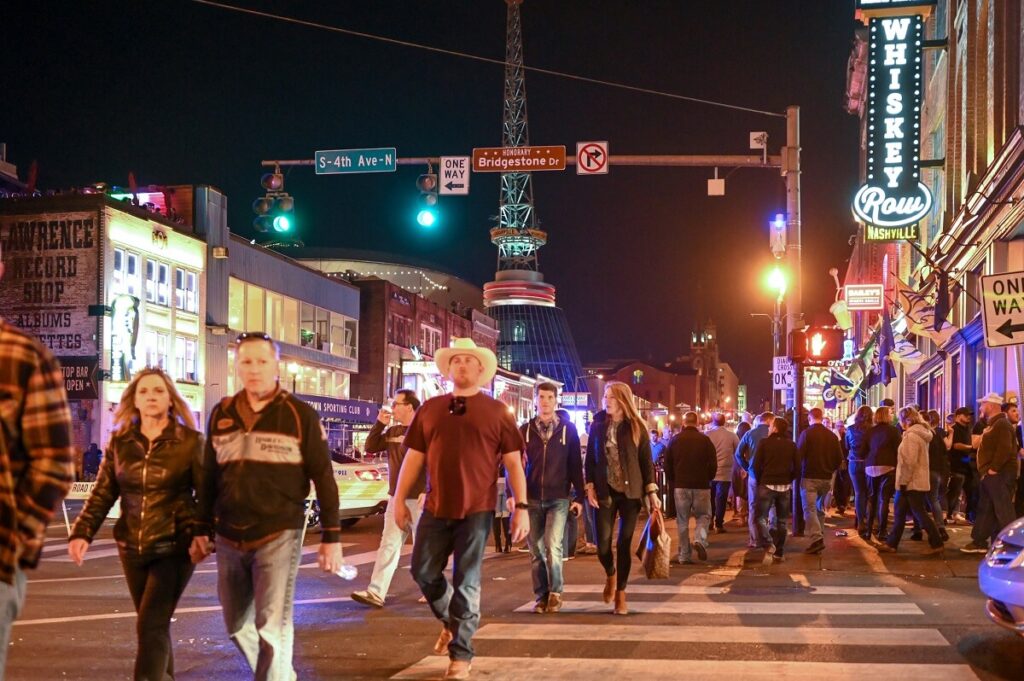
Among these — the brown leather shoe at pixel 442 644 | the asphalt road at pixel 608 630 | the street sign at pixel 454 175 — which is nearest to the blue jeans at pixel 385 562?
the asphalt road at pixel 608 630

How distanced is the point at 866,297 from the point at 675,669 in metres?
26.6

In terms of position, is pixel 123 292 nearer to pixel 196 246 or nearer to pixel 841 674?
pixel 196 246

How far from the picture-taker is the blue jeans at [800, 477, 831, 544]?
1447 cm

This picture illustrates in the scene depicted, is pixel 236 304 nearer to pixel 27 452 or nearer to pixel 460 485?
pixel 460 485

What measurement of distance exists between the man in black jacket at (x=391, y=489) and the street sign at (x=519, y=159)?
7.14m

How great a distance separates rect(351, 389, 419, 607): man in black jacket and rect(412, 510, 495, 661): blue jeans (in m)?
1.60

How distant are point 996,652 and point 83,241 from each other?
30.6m

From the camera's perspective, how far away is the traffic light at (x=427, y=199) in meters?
19.9

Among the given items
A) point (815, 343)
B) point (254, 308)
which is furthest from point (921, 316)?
point (254, 308)

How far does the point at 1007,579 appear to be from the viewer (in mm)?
7062

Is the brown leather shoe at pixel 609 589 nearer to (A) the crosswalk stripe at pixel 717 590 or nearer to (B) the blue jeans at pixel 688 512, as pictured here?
(A) the crosswalk stripe at pixel 717 590

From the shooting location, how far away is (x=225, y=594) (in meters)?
5.51

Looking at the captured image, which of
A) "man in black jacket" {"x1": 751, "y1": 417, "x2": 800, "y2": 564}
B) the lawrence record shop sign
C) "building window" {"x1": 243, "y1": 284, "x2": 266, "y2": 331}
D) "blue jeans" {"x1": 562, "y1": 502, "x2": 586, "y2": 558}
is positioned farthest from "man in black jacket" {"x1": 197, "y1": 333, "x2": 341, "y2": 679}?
"building window" {"x1": 243, "y1": 284, "x2": 266, "y2": 331}

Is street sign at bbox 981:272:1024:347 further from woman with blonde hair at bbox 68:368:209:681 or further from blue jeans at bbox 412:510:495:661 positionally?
woman with blonde hair at bbox 68:368:209:681
